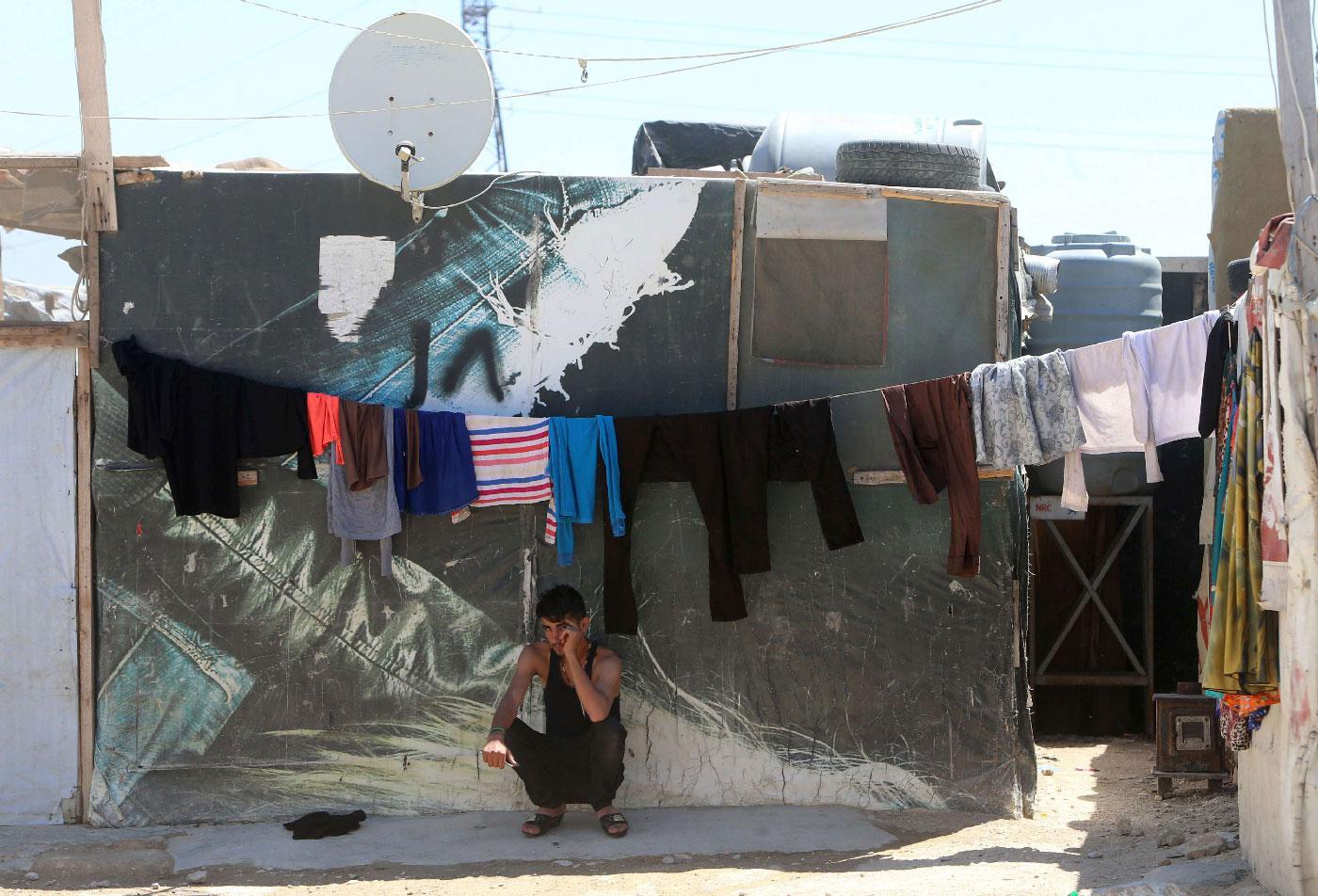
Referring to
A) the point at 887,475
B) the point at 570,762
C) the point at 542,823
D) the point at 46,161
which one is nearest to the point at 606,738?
the point at 570,762

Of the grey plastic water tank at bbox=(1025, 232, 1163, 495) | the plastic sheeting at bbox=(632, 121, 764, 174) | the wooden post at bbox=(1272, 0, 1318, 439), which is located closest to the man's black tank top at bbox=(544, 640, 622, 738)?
the wooden post at bbox=(1272, 0, 1318, 439)

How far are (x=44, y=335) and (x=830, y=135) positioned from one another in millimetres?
4571

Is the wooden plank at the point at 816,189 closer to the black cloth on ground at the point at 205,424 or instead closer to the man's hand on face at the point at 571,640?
the man's hand on face at the point at 571,640

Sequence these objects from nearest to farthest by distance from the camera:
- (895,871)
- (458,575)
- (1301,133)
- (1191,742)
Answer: (1301,133)
(895,871)
(458,575)
(1191,742)

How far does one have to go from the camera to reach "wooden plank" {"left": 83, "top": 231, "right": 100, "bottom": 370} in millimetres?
6359

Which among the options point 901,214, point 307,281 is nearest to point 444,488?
point 307,281

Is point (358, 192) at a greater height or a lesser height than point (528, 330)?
greater

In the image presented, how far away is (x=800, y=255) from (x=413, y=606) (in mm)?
2524

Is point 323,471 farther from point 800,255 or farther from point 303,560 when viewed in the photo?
point 800,255

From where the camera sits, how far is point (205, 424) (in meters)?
6.24

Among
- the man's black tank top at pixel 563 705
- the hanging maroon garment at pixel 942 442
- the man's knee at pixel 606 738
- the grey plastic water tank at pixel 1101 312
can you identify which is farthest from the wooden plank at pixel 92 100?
the grey plastic water tank at pixel 1101 312

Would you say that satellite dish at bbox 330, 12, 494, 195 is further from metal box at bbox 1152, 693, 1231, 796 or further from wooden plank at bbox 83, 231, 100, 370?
metal box at bbox 1152, 693, 1231, 796

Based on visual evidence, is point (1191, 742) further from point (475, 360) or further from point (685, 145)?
point (685, 145)

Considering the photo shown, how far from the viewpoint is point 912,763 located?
21.5 ft
